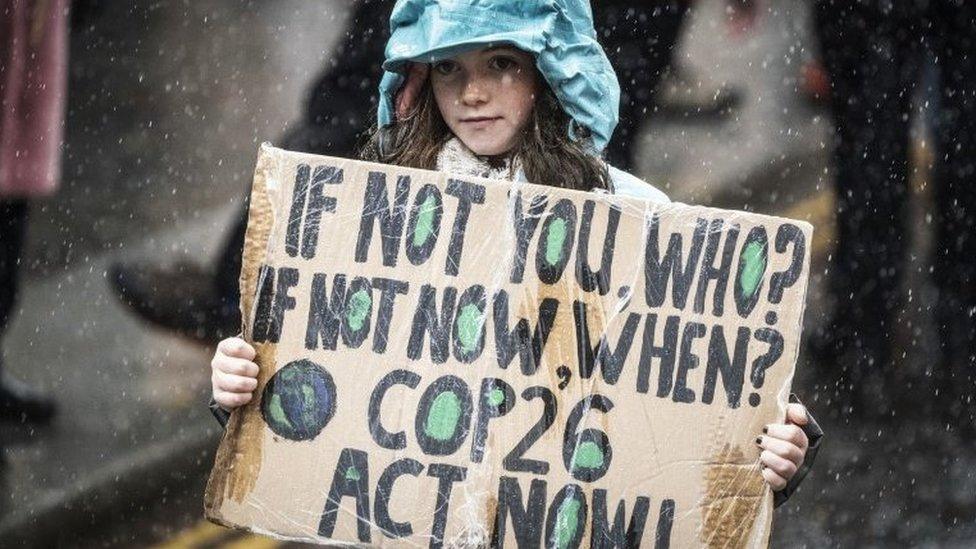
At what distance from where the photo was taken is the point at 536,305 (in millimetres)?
2352

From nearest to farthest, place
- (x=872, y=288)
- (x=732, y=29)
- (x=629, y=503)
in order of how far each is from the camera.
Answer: (x=629, y=503), (x=732, y=29), (x=872, y=288)

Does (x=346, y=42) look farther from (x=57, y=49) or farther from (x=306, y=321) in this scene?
(x=306, y=321)

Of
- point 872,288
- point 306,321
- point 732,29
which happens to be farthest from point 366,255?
point 872,288

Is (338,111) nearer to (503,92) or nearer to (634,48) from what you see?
(634,48)

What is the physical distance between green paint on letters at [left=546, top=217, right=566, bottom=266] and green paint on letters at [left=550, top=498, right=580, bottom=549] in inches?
15.8

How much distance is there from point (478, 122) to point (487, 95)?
5cm

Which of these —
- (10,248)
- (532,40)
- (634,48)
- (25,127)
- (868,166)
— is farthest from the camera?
(868,166)

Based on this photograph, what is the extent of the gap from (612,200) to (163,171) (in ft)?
9.13

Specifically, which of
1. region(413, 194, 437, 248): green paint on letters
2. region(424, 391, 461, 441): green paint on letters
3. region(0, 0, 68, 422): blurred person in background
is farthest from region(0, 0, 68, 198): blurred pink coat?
region(424, 391, 461, 441): green paint on letters

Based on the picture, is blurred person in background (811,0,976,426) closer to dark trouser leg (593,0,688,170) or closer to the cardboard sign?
dark trouser leg (593,0,688,170)

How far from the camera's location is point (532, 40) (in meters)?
2.60

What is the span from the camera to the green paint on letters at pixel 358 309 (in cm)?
235

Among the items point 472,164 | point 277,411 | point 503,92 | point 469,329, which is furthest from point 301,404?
point 503,92

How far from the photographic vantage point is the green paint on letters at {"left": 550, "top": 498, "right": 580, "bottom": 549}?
7.61 ft
